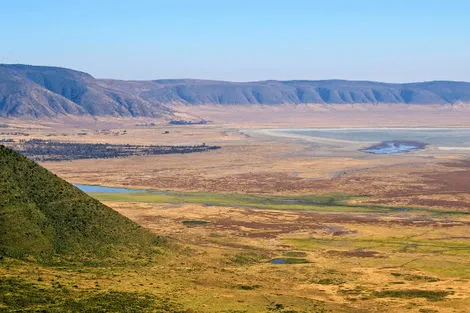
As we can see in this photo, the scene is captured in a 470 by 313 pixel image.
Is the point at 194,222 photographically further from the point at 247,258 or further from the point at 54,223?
the point at 54,223

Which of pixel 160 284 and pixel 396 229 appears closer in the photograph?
pixel 160 284

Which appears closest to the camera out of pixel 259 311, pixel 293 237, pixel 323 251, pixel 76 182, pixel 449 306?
pixel 259 311

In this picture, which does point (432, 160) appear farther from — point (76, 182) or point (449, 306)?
point (449, 306)

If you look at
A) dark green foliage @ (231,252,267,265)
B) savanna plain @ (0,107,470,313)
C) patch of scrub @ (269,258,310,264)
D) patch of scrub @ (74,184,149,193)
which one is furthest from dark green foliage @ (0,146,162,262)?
patch of scrub @ (74,184,149,193)

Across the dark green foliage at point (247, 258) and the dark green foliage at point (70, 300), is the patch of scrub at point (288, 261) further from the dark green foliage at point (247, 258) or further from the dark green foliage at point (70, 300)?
the dark green foliage at point (70, 300)

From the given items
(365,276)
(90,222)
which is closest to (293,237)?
(365,276)

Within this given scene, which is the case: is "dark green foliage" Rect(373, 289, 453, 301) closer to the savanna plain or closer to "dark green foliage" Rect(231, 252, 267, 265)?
the savanna plain

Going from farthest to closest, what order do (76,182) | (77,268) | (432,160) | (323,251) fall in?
1. (432,160)
2. (76,182)
3. (323,251)
4. (77,268)
